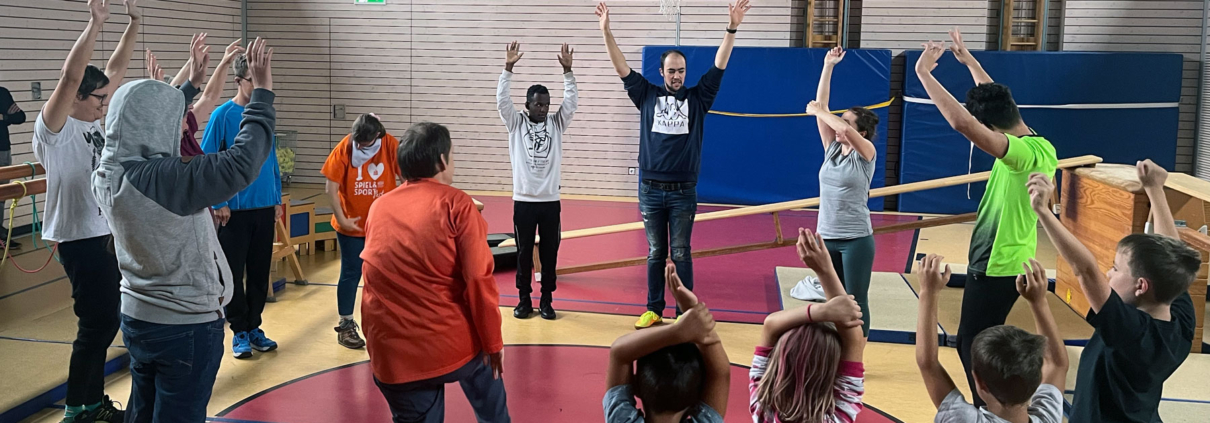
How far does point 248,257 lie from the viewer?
17.8 feet

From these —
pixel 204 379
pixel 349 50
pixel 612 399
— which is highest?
pixel 349 50

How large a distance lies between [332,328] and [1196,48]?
10895 millimetres

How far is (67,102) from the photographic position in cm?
376

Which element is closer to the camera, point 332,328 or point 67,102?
point 67,102

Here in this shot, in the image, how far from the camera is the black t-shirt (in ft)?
8.25

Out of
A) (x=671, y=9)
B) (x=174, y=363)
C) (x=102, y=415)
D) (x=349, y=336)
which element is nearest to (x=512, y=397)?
(x=349, y=336)

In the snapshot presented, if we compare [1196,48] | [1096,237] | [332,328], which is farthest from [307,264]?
[1196,48]

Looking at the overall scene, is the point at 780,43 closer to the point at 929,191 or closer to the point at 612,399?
the point at 929,191

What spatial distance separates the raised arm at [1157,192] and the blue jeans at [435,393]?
7.64 feet

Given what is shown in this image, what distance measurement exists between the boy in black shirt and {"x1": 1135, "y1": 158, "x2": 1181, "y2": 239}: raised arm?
1.17 feet

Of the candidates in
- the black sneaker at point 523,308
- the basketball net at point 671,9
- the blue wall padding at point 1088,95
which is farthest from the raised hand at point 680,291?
the basketball net at point 671,9

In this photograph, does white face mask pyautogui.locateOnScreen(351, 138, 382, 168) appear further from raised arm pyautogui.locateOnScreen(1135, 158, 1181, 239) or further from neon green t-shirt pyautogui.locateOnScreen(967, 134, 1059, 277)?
raised arm pyautogui.locateOnScreen(1135, 158, 1181, 239)

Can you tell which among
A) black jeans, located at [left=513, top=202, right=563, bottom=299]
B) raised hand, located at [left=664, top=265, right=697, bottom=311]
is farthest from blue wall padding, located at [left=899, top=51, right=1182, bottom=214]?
raised hand, located at [left=664, top=265, right=697, bottom=311]

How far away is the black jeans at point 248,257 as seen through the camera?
523 cm
